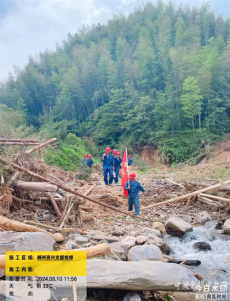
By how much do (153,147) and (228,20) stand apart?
36.7 meters

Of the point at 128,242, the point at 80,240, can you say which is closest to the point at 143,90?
the point at 128,242

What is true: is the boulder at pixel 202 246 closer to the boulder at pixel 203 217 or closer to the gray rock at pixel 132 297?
the boulder at pixel 203 217

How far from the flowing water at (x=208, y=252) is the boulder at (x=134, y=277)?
4.03 feet

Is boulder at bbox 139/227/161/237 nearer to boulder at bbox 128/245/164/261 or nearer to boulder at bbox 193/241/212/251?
boulder at bbox 193/241/212/251

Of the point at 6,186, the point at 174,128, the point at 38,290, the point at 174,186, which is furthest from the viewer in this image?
the point at 174,128

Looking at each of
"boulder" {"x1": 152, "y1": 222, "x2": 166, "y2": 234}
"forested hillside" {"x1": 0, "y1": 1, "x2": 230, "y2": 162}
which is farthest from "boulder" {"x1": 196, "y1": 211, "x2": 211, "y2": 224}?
"forested hillside" {"x1": 0, "y1": 1, "x2": 230, "y2": 162}

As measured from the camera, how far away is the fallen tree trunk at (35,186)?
15.8ft

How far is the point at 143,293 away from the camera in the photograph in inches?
116

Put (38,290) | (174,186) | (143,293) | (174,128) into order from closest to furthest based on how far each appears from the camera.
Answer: (38,290), (143,293), (174,186), (174,128)

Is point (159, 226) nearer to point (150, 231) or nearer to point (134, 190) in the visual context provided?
point (150, 231)

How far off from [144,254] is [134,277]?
1037mm

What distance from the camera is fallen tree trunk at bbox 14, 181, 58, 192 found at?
4.81 meters

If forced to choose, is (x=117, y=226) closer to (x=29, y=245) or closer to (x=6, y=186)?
(x=6, y=186)

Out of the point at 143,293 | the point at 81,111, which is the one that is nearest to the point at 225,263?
the point at 143,293
